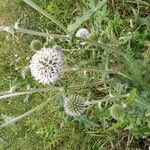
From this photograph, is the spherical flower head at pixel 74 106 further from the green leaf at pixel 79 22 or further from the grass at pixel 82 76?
the green leaf at pixel 79 22

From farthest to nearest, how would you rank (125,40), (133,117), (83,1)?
1. (83,1)
2. (125,40)
3. (133,117)

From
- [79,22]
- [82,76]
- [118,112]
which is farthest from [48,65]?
[82,76]

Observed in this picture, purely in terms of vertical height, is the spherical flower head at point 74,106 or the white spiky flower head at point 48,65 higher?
the white spiky flower head at point 48,65

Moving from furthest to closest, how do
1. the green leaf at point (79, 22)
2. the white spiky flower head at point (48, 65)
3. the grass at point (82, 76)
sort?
the grass at point (82, 76)
the white spiky flower head at point (48, 65)
the green leaf at point (79, 22)

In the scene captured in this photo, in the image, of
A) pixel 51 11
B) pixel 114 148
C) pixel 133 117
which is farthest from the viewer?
pixel 51 11

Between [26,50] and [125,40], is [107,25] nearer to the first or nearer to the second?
[125,40]

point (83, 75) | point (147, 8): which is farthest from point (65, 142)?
point (147, 8)

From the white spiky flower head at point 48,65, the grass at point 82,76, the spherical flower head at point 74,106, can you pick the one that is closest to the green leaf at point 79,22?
the white spiky flower head at point 48,65
